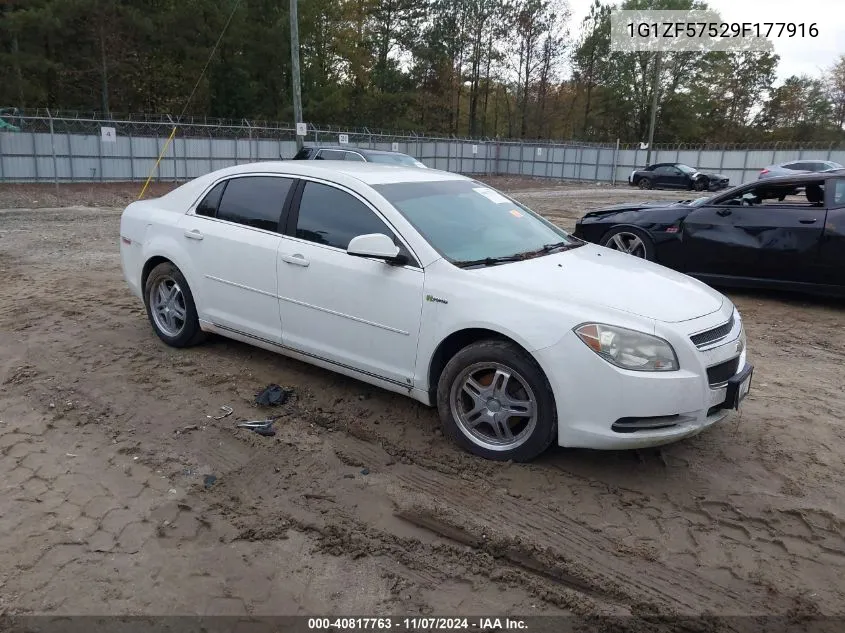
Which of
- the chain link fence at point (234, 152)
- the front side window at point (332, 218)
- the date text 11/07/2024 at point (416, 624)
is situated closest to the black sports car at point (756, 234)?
the front side window at point (332, 218)

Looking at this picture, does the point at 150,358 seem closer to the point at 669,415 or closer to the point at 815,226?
the point at 669,415

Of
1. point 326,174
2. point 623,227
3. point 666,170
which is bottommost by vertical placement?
point 666,170

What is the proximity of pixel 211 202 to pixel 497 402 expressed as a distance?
2971mm

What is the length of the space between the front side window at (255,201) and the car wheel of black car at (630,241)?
5.00m

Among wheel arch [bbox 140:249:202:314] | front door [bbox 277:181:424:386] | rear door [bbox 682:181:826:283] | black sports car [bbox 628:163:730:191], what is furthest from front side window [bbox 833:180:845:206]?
black sports car [bbox 628:163:730:191]

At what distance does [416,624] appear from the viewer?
2752mm

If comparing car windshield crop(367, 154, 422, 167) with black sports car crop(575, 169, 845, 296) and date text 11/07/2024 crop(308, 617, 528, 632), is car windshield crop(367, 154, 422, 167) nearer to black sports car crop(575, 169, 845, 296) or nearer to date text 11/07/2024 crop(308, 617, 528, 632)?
black sports car crop(575, 169, 845, 296)

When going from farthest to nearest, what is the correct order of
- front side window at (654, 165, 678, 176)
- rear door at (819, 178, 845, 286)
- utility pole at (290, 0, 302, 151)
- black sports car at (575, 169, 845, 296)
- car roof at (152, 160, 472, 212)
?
front side window at (654, 165, 678, 176) < utility pole at (290, 0, 302, 151) < black sports car at (575, 169, 845, 296) < rear door at (819, 178, 845, 286) < car roof at (152, 160, 472, 212)

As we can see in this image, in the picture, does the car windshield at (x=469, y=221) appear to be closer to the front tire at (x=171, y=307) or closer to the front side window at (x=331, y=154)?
the front tire at (x=171, y=307)

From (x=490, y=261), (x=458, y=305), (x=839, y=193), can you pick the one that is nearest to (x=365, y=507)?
(x=458, y=305)

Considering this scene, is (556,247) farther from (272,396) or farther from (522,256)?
(272,396)

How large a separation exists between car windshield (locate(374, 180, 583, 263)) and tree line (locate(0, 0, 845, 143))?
108 feet

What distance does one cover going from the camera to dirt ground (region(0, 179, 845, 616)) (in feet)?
9.59

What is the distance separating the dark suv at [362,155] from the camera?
15094 millimetres
